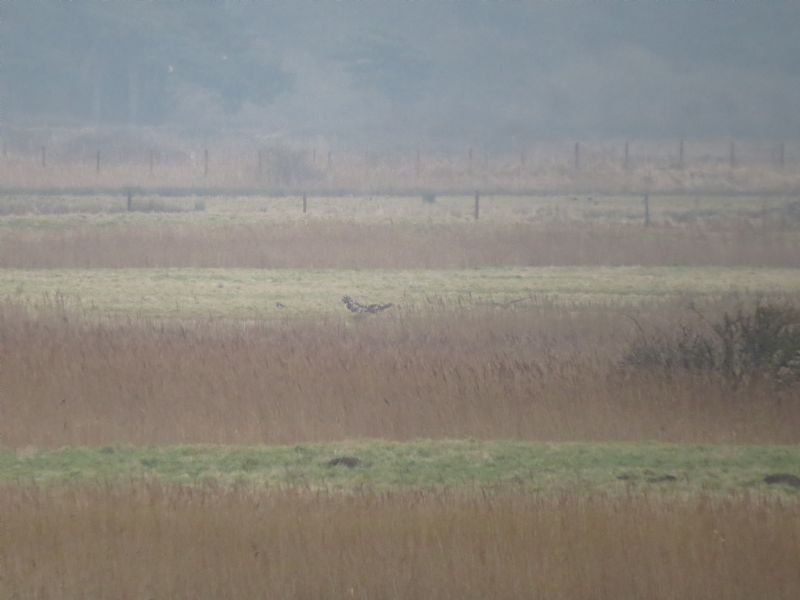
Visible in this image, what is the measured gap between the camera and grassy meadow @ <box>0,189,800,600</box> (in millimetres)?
8648

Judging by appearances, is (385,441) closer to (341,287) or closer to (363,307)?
(363,307)

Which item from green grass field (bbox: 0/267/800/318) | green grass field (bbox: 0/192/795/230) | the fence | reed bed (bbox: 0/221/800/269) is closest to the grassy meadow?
green grass field (bbox: 0/267/800/318)

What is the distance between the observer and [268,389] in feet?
47.0

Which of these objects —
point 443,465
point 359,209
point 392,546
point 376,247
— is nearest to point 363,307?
point 376,247

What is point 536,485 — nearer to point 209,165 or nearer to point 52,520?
point 52,520

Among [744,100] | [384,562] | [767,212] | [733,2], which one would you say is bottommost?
[384,562]

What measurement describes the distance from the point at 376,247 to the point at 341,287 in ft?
15.9

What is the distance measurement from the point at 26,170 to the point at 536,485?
44.3 metres

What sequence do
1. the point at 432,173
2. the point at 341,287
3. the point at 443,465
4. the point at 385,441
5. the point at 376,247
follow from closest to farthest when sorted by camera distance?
the point at 443,465 → the point at 385,441 → the point at 341,287 → the point at 376,247 → the point at 432,173

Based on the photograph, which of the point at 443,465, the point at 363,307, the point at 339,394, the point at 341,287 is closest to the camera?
the point at 443,465

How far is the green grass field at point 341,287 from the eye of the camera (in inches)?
888

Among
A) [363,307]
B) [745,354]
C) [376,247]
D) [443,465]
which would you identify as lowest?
[443,465]

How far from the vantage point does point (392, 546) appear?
8914 mm

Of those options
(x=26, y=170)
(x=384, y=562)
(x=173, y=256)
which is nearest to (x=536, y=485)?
(x=384, y=562)
